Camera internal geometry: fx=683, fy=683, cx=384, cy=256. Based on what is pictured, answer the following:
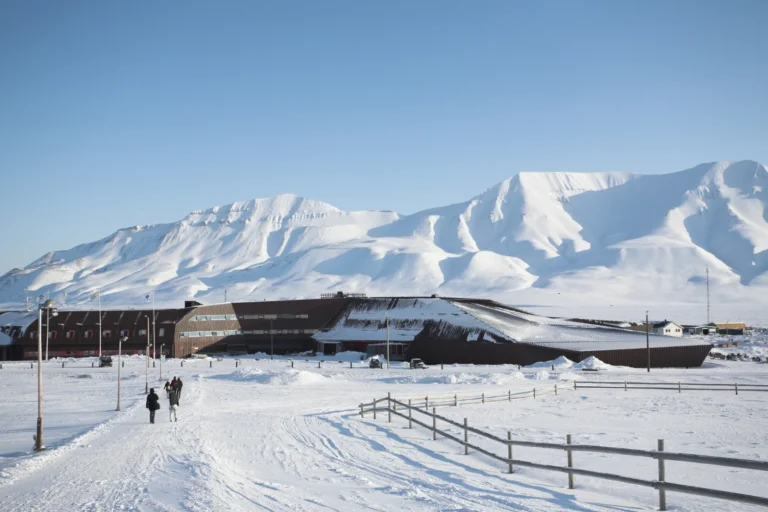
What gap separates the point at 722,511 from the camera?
12.8m

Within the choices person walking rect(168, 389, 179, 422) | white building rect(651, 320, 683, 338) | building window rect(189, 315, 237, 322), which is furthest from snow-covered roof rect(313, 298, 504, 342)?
person walking rect(168, 389, 179, 422)

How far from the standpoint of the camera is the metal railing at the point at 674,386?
153ft

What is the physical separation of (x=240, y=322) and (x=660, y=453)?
92157 mm

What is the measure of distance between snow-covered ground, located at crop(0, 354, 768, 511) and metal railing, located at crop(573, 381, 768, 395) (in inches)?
45.6

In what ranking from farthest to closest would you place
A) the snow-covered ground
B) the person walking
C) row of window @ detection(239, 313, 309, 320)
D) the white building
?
the white building → row of window @ detection(239, 313, 309, 320) → the person walking → the snow-covered ground

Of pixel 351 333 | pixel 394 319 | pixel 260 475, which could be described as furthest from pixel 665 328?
pixel 260 475

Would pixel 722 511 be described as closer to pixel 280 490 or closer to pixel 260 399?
pixel 280 490

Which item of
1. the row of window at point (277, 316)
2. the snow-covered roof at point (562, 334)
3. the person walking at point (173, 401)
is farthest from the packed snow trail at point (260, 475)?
the row of window at point (277, 316)

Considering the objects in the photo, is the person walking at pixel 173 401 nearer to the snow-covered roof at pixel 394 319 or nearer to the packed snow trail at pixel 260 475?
the packed snow trail at pixel 260 475

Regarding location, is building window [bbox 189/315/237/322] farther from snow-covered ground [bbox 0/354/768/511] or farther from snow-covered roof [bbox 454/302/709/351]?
snow-covered ground [bbox 0/354/768/511]

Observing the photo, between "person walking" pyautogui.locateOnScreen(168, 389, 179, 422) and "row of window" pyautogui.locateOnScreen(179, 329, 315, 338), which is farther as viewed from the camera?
"row of window" pyautogui.locateOnScreen(179, 329, 315, 338)

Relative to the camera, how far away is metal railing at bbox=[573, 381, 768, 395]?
46.6m

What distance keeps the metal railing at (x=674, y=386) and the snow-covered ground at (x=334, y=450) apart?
1.16 m

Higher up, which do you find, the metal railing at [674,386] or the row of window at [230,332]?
the row of window at [230,332]
